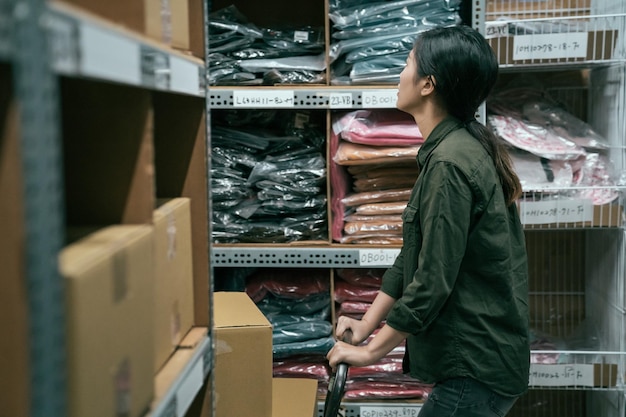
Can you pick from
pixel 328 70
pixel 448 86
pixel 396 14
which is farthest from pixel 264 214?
pixel 448 86

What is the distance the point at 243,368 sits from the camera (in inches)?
73.5

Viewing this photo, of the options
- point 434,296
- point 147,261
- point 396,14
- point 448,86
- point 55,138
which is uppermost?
point 396,14

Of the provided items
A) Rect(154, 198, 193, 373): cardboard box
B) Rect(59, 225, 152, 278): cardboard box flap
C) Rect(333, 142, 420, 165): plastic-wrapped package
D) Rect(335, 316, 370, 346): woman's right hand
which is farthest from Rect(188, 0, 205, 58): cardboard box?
Rect(333, 142, 420, 165): plastic-wrapped package

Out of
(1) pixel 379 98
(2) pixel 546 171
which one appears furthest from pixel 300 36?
(2) pixel 546 171

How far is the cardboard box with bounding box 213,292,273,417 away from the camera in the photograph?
185 cm

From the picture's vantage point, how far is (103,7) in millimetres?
972

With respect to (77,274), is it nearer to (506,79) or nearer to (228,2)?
(228,2)

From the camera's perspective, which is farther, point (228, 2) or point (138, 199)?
point (228, 2)

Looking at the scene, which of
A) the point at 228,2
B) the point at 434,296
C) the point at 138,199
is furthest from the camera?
the point at 228,2

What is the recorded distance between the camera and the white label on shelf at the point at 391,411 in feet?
8.46

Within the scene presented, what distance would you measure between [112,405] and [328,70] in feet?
6.15

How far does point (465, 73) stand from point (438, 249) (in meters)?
0.46

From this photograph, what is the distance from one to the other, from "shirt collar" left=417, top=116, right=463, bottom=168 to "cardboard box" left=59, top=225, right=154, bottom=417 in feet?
3.45

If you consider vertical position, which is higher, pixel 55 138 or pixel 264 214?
pixel 55 138
